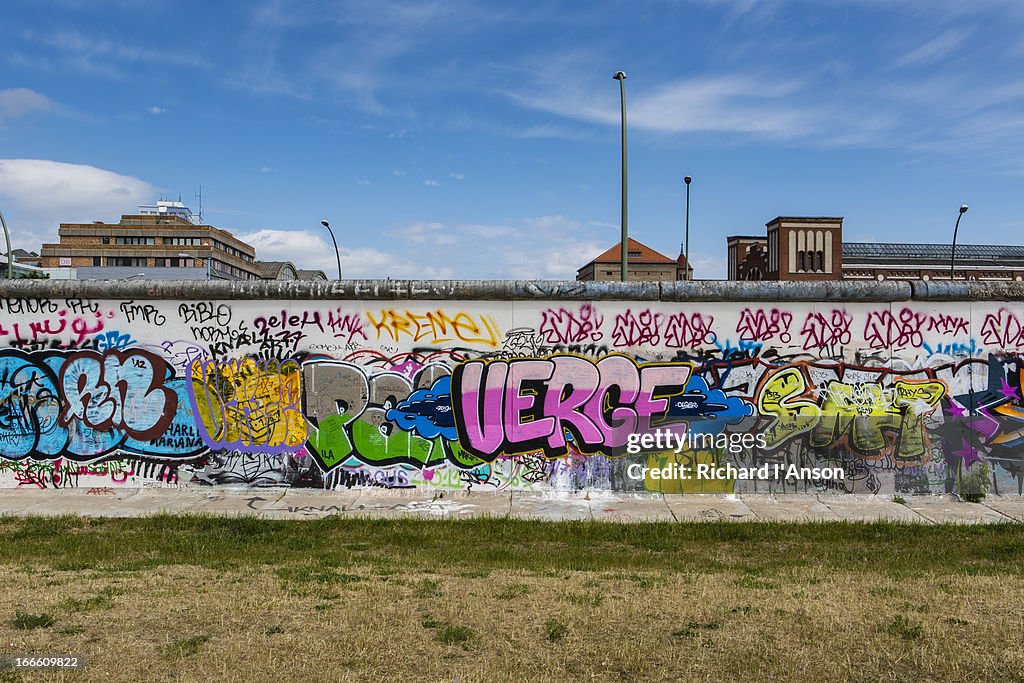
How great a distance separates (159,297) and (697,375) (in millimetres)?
7365

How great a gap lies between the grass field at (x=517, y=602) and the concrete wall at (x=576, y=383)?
203 cm

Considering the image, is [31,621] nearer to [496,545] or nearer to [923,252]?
[496,545]

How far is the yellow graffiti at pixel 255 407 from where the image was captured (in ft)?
37.7

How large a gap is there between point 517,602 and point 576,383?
17.3 feet

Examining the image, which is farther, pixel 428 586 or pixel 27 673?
pixel 428 586

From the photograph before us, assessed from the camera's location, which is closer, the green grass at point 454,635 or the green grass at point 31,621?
the green grass at point 454,635

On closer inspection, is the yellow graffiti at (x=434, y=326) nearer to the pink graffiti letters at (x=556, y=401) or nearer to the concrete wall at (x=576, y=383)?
the concrete wall at (x=576, y=383)

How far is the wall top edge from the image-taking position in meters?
11.3

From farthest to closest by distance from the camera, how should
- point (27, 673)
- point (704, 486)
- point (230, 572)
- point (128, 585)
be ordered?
point (704, 486), point (230, 572), point (128, 585), point (27, 673)

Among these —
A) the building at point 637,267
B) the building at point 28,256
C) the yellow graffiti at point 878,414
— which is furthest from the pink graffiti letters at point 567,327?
the building at point 28,256

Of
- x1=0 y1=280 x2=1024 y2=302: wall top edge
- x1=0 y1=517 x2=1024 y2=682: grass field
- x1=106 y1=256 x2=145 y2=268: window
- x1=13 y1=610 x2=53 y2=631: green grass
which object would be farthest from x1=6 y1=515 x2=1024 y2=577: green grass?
x1=106 y1=256 x2=145 y2=268: window

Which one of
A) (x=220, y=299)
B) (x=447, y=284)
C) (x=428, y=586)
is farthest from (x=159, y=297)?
(x=428, y=586)

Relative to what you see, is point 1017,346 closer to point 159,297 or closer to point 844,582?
point 844,582

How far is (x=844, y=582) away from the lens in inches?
275
